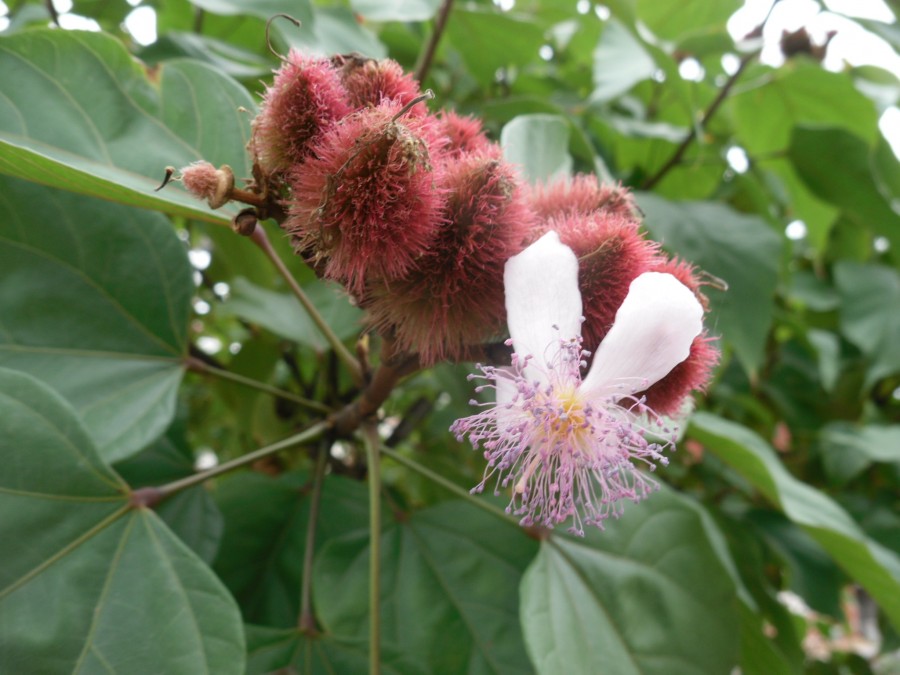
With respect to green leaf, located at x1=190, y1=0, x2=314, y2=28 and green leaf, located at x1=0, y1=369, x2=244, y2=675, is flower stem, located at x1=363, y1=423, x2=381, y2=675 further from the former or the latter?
green leaf, located at x1=190, y1=0, x2=314, y2=28

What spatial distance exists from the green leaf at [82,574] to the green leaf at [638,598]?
289 millimetres

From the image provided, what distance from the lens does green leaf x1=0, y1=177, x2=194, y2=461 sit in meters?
0.71

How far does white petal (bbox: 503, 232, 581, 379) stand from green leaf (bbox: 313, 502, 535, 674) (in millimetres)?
390

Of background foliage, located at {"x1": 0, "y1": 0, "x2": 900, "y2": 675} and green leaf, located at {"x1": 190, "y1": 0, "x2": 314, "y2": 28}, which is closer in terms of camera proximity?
background foliage, located at {"x1": 0, "y1": 0, "x2": 900, "y2": 675}

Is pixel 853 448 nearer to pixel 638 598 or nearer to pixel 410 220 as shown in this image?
pixel 638 598

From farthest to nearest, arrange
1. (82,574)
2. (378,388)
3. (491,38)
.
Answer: (491,38) → (378,388) → (82,574)

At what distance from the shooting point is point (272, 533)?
3.09ft

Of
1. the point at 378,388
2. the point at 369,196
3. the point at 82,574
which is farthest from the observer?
the point at 378,388

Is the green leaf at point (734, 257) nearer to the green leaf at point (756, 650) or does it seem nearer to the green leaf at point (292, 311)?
the green leaf at point (756, 650)

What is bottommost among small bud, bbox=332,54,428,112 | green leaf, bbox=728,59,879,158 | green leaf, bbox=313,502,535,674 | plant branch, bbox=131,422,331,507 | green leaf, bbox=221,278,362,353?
green leaf, bbox=313,502,535,674

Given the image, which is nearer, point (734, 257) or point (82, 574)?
point (82, 574)

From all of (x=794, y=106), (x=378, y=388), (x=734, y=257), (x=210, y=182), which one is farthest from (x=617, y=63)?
(x=210, y=182)

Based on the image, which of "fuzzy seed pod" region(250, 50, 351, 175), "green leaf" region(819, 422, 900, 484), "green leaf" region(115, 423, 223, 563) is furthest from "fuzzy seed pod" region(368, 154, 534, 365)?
"green leaf" region(819, 422, 900, 484)

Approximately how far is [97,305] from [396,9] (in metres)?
0.55
